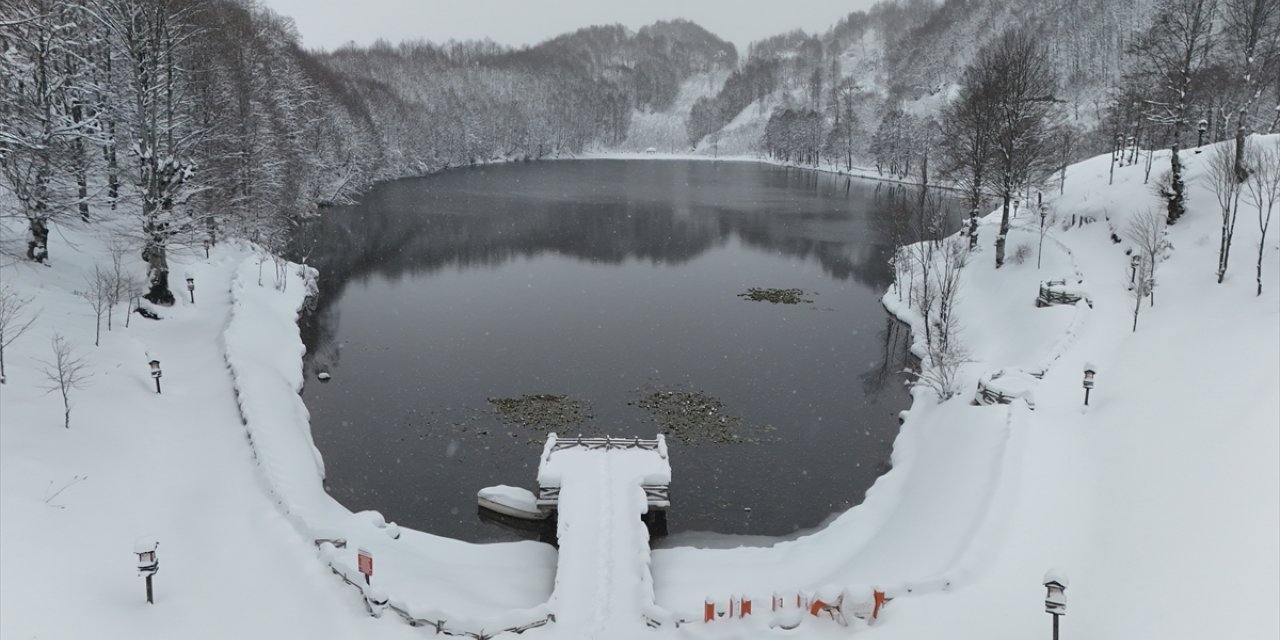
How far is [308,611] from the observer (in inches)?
544

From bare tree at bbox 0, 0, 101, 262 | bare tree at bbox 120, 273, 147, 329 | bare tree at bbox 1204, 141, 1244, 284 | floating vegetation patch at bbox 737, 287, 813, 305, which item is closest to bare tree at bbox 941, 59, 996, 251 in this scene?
bare tree at bbox 1204, 141, 1244, 284

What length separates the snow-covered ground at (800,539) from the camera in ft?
43.3

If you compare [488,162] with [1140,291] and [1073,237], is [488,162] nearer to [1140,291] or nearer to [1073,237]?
[1073,237]

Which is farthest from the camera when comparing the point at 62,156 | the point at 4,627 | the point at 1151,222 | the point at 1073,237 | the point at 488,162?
the point at 488,162

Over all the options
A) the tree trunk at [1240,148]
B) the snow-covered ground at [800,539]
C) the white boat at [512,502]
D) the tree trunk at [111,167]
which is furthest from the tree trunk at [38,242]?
the tree trunk at [1240,148]

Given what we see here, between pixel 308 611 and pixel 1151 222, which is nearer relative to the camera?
pixel 308 611

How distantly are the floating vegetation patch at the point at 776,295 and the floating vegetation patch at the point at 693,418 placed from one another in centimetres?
1712

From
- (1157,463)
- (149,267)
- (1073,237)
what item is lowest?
(1157,463)

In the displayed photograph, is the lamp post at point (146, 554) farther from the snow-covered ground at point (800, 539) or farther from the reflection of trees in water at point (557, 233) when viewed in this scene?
the reflection of trees in water at point (557, 233)

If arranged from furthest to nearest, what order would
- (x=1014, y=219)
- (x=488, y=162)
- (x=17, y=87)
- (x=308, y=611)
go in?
1. (x=488, y=162)
2. (x=1014, y=219)
3. (x=17, y=87)
4. (x=308, y=611)

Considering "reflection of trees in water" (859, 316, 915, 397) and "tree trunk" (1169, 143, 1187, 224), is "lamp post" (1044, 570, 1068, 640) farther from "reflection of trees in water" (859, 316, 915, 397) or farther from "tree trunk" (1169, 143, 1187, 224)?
"tree trunk" (1169, 143, 1187, 224)

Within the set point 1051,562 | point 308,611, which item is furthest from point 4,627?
point 1051,562

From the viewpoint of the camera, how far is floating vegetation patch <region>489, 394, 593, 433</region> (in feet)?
91.0

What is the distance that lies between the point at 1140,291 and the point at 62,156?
135 ft
